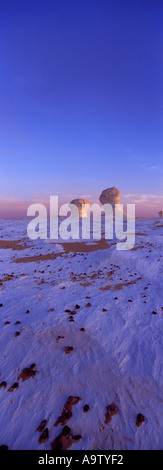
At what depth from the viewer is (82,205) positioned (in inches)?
3206

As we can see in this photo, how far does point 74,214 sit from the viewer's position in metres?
80.8

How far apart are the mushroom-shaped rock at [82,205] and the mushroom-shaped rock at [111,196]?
841 centimetres

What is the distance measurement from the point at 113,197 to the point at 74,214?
18.9 m

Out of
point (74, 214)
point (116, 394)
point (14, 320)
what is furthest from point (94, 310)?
point (74, 214)

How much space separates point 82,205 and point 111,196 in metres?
13.5
